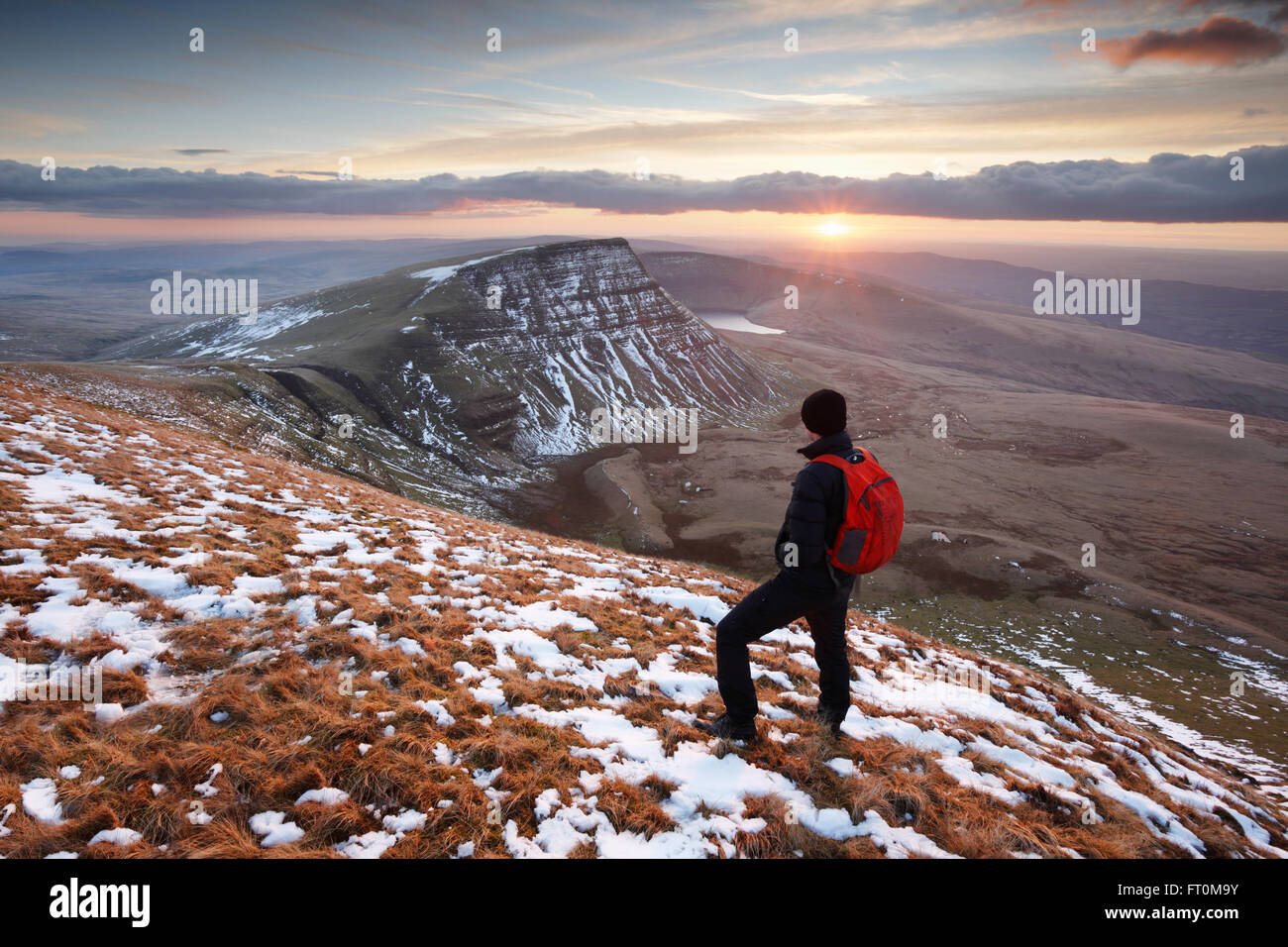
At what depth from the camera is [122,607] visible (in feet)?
27.0

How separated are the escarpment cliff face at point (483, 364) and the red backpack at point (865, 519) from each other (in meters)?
59.7

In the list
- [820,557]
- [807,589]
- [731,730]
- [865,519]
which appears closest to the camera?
[865,519]

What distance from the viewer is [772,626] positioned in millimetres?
6387

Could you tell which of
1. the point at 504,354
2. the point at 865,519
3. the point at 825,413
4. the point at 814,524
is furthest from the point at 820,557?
the point at 504,354

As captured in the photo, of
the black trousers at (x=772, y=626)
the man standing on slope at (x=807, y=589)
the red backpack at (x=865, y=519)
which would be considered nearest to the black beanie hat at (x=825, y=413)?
the man standing on slope at (x=807, y=589)

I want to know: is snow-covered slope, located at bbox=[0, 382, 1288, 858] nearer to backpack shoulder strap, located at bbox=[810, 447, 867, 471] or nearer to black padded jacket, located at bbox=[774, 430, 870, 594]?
black padded jacket, located at bbox=[774, 430, 870, 594]

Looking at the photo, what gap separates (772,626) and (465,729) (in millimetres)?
3845

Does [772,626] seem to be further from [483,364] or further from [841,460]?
[483,364]

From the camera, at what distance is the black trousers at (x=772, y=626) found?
6250mm

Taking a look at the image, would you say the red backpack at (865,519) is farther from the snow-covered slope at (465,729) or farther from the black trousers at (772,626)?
the snow-covered slope at (465,729)

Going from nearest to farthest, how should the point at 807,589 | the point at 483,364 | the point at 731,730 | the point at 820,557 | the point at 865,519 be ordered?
the point at 865,519, the point at 820,557, the point at 807,589, the point at 731,730, the point at 483,364

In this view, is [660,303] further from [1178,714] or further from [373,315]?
[1178,714]

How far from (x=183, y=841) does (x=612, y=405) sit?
10285 centimetres

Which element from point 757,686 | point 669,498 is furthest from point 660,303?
point 757,686
